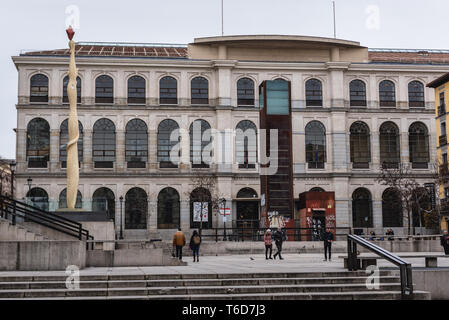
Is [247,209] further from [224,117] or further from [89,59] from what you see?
[89,59]

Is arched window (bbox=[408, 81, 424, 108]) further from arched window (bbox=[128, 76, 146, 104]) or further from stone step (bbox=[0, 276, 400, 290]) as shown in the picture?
stone step (bbox=[0, 276, 400, 290])

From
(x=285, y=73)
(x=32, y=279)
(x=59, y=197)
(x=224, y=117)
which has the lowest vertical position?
(x=32, y=279)

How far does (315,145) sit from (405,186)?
10.7 m

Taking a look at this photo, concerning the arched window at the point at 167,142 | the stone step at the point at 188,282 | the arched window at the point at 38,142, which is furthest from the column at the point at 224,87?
the stone step at the point at 188,282

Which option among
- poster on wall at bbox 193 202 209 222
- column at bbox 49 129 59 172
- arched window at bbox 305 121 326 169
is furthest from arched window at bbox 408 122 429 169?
column at bbox 49 129 59 172

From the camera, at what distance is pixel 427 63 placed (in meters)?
63.6

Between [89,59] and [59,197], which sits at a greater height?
[89,59]

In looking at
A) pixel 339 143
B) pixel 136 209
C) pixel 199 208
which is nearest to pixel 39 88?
pixel 136 209

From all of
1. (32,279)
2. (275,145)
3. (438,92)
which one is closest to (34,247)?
(32,279)

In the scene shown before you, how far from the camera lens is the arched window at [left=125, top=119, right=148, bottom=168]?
59250mm

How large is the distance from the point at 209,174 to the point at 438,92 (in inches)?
920

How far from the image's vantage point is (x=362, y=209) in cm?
6081

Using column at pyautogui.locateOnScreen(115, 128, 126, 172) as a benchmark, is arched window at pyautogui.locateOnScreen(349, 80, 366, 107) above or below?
above

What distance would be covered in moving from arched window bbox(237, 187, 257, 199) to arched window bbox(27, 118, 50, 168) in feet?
59.3
